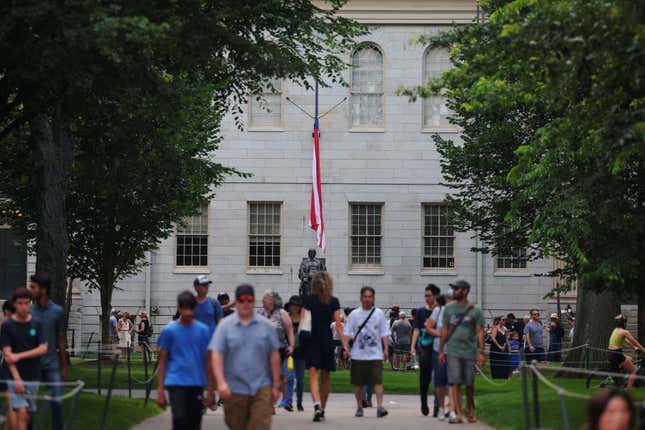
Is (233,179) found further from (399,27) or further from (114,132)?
(114,132)

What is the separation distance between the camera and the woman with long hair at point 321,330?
1923cm

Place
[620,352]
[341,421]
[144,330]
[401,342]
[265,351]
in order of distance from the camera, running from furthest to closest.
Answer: [144,330], [401,342], [620,352], [341,421], [265,351]

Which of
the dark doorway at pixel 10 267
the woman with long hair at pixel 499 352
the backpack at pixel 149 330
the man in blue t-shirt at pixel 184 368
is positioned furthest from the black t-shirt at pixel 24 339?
the dark doorway at pixel 10 267

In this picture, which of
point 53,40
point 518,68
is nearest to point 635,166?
point 518,68

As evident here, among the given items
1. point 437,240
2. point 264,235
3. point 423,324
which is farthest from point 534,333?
point 423,324

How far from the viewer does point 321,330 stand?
770 inches

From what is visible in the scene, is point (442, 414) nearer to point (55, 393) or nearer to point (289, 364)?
point (289, 364)

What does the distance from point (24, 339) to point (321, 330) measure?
5.98 m

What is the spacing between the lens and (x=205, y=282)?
718 inches

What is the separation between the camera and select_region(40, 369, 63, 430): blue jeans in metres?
14.5

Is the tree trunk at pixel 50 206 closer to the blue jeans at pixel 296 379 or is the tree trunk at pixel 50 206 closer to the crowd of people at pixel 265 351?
the crowd of people at pixel 265 351

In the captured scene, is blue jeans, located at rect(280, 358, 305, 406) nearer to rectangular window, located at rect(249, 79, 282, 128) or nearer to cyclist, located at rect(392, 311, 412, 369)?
cyclist, located at rect(392, 311, 412, 369)

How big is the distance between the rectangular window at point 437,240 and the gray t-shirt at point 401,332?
38.2 ft

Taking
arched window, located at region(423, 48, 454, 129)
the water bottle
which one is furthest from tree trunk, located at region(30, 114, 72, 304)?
arched window, located at region(423, 48, 454, 129)
